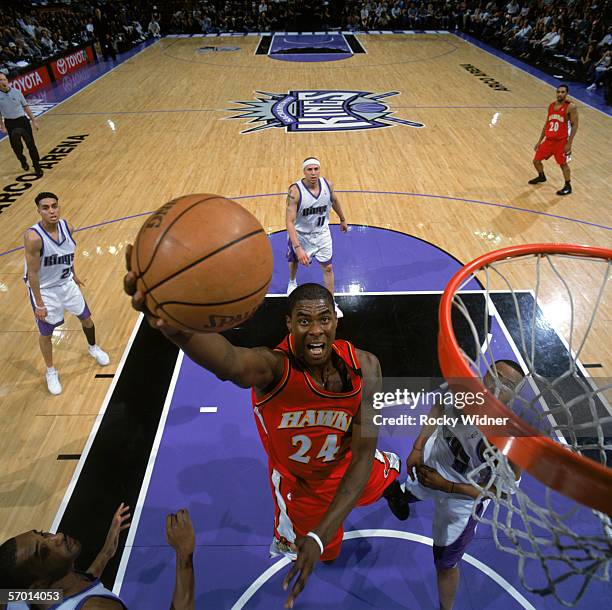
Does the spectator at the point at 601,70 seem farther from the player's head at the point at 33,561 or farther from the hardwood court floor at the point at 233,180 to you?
the player's head at the point at 33,561

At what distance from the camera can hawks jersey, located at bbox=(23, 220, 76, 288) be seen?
3.65 meters

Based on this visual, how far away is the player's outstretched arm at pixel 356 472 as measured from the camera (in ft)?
5.63

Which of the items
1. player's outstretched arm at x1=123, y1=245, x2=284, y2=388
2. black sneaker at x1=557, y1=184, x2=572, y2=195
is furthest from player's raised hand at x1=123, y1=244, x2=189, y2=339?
black sneaker at x1=557, y1=184, x2=572, y2=195

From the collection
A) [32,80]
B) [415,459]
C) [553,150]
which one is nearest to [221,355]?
[415,459]

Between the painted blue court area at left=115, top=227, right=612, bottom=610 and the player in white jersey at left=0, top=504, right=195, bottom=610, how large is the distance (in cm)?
96

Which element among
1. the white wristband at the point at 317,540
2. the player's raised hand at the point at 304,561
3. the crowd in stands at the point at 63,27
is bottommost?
the crowd in stands at the point at 63,27

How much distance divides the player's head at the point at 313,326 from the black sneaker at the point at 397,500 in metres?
1.38

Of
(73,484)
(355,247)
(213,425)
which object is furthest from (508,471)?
(355,247)

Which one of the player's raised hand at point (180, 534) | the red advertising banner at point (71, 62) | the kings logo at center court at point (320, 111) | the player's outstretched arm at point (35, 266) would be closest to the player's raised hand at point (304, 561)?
the player's raised hand at point (180, 534)

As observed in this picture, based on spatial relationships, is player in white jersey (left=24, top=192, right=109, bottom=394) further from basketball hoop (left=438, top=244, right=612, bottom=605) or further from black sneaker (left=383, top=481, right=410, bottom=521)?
basketball hoop (left=438, top=244, right=612, bottom=605)

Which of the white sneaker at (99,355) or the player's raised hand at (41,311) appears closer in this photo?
the player's raised hand at (41,311)

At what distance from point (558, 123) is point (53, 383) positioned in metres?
6.96

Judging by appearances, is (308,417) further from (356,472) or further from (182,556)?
(182,556)

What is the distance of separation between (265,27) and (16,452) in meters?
23.2
